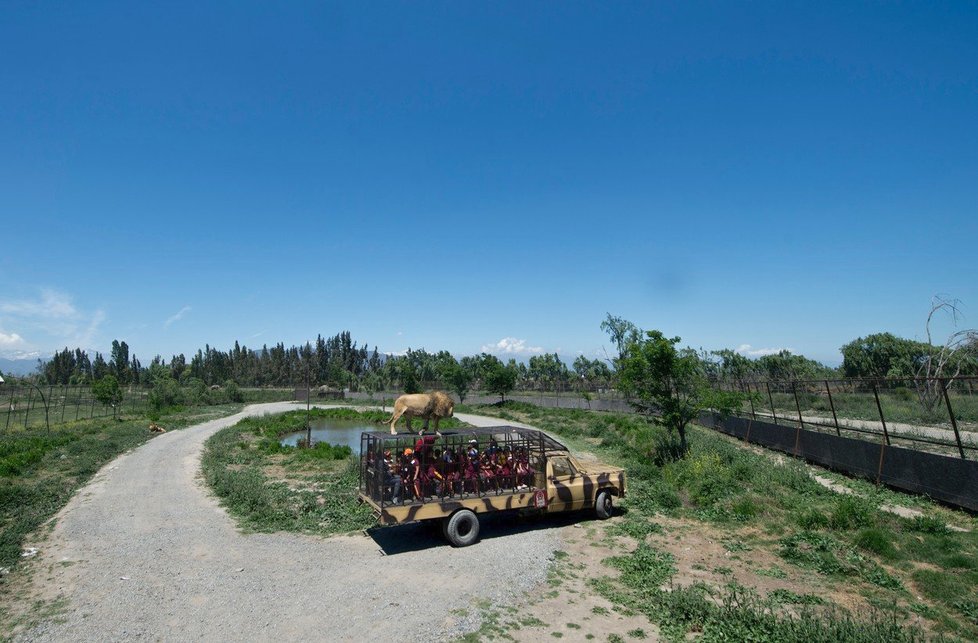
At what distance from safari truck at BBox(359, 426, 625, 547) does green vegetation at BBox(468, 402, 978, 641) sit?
1475 mm

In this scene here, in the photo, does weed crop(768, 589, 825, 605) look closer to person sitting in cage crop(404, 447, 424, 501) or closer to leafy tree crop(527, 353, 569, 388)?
person sitting in cage crop(404, 447, 424, 501)

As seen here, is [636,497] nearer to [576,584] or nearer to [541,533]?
[541,533]

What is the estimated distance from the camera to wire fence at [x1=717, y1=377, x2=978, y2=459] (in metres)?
20.3

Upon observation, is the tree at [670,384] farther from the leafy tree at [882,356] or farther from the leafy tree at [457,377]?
the leafy tree at [882,356]

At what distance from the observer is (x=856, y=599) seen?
8383mm

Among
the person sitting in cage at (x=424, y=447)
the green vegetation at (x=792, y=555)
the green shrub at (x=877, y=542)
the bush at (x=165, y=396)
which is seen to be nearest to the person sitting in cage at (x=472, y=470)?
the person sitting in cage at (x=424, y=447)

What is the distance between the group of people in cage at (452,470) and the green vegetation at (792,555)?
9.85 ft

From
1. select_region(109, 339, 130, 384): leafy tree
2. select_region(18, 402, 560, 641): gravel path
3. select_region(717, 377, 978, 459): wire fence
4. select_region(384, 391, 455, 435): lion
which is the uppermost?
select_region(109, 339, 130, 384): leafy tree

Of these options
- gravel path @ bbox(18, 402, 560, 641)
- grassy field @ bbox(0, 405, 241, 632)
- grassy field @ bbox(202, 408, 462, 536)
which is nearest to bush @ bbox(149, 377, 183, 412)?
grassy field @ bbox(0, 405, 241, 632)

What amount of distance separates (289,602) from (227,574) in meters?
2.20

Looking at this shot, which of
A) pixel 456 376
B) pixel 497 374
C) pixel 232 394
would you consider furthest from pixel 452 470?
pixel 232 394

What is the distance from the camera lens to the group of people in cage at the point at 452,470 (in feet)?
37.7

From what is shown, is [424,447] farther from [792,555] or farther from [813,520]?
[813,520]

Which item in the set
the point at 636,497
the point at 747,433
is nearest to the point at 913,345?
the point at 747,433
